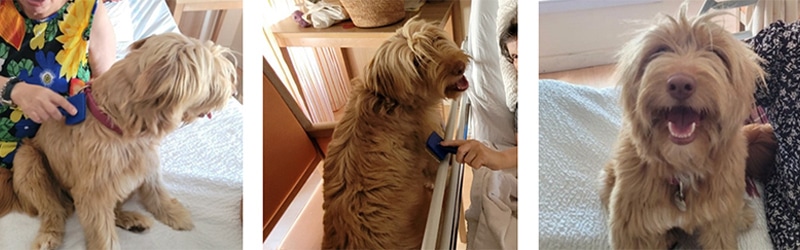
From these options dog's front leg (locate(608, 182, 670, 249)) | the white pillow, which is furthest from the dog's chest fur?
dog's front leg (locate(608, 182, 670, 249))

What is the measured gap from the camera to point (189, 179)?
1.05 meters

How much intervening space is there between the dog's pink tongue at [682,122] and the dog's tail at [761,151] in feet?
0.45

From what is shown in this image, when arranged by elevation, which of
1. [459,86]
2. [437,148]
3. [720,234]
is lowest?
[720,234]

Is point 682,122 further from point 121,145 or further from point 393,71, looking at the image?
point 121,145

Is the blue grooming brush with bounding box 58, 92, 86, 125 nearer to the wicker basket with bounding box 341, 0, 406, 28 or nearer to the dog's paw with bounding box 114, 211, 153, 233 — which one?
the dog's paw with bounding box 114, 211, 153, 233

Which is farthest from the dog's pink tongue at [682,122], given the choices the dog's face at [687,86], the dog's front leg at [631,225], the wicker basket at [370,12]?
the wicker basket at [370,12]

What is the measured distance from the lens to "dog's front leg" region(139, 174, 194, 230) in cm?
101

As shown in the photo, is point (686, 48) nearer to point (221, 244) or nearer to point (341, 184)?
point (341, 184)

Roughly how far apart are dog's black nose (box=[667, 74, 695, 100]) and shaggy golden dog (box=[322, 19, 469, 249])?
0.34 m

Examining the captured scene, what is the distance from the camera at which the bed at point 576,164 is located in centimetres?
97

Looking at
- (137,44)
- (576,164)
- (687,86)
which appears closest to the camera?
(687,86)

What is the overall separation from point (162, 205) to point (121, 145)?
0.42 ft

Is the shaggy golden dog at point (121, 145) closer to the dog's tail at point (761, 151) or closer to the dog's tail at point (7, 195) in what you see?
the dog's tail at point (7, 195)

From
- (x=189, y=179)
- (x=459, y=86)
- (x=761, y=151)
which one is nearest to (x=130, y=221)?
(x=189, y=179)
